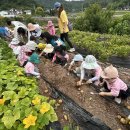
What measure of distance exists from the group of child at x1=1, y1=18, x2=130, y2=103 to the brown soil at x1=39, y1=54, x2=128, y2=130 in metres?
0.13

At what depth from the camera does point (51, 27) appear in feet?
29.5

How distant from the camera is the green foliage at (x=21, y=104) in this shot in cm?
449

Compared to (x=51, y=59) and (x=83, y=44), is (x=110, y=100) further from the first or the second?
(x=83, y=44)

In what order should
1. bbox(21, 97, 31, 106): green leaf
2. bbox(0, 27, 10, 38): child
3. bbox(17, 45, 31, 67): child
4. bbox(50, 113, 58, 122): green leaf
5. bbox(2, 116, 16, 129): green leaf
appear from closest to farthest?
bbox(2, 116, 16, 129): green leaf, bbox(50, 113, 58, 122): green leaf, bbox(21, 97, 31, 106): green leaf, bbox(17, 45, 31, 67): child, bbox(0, 27, 10, 38): child

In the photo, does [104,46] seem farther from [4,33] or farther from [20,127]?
[20,127]

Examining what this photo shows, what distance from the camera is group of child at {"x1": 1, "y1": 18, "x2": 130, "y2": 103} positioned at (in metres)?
5.29

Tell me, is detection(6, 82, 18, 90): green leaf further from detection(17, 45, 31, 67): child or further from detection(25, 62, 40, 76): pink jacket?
detection(17, 45, 31, 67): child

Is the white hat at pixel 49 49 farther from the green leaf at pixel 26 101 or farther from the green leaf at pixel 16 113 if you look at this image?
the green leaf at pixel 16 113

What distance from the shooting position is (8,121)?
Result: 4492 mm

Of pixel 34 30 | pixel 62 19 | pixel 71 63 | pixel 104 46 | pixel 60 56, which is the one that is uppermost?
pixel 62 19

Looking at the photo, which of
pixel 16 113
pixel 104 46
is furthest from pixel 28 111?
pixel 104 46

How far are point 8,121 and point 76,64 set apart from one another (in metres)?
2.62

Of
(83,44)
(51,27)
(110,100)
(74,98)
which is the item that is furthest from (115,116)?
(83,44)

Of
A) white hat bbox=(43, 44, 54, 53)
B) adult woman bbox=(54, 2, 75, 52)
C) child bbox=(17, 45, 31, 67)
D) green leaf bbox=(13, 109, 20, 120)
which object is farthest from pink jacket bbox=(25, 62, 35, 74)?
adult woman bbox=(54, 2, 75, 52)
